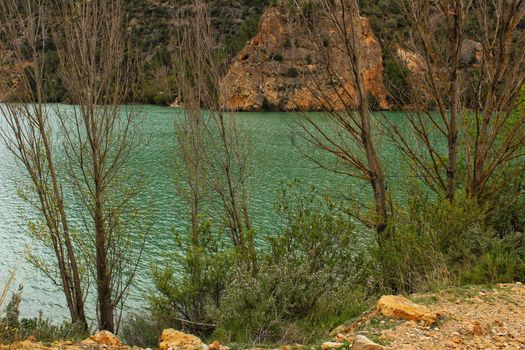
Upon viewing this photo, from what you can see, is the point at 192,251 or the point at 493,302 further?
the point at 192,251

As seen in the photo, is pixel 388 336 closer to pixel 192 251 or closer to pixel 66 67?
pixel 192 251

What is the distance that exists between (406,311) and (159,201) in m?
14.2

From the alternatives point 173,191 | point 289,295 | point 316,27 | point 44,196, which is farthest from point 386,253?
point 173,191

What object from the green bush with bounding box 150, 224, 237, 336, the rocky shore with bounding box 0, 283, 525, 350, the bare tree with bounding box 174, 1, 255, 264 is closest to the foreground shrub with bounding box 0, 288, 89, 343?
the green bush with bounding box 150, 224, 237, 336

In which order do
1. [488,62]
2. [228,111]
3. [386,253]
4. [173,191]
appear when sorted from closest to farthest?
[386,253] < [488,62] < [228,111] < [173,191]

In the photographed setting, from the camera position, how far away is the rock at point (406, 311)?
396 cm

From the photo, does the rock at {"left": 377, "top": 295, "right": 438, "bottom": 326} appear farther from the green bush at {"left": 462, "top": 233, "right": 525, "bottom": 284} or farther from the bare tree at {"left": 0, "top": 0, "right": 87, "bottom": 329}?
the bare tree at {"left": 0, "top": 0, "right": 87, "bottom": 329}

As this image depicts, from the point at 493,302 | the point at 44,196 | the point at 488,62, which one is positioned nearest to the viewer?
the point at 493,302

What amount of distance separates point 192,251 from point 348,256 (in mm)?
2435

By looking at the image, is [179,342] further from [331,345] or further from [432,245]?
[432,245]

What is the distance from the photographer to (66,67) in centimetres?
789

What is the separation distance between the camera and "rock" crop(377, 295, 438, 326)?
3.96 meters

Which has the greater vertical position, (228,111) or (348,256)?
(228,111)

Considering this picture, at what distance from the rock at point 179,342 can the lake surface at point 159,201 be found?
3232mm
